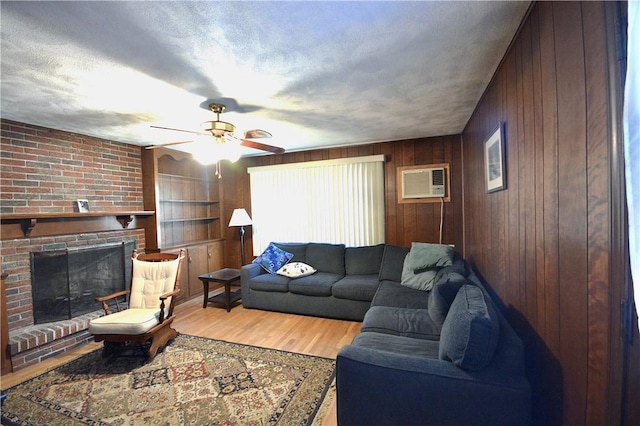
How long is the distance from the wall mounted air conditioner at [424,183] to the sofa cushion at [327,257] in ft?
4.00

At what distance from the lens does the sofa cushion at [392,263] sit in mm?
3383

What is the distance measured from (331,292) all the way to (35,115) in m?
3.53

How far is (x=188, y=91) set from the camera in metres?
2.04

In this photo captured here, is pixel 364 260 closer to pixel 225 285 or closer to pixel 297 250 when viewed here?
pixel 297 250

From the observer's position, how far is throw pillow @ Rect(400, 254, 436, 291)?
9.48 feet

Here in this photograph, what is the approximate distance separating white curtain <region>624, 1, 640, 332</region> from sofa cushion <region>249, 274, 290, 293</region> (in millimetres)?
3245

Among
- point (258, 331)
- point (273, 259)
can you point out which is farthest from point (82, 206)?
point (258, 331)

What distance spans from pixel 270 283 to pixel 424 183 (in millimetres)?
2579

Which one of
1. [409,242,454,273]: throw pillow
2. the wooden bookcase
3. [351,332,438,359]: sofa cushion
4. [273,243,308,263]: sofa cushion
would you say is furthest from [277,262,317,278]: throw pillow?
[351,332,438,359]: sofa cushion

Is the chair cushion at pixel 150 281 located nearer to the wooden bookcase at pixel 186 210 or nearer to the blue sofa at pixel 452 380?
the wooden bookcase at pixel 186 210

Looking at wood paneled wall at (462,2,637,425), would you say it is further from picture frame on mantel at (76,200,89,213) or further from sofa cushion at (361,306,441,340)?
picture frame on mantel at (76,200,89,213)

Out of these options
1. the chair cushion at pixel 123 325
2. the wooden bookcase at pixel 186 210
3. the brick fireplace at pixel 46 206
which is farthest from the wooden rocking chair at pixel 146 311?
the wooden bookcase at pixel 186 210

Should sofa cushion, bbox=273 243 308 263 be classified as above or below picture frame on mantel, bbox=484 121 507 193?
below

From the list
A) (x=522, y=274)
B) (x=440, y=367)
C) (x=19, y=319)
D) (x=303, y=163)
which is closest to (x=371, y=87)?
(x=522, y=274)
